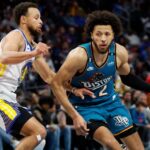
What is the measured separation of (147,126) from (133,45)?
24.8 feet

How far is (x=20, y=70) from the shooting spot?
6531 millimetres

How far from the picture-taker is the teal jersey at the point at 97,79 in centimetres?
640

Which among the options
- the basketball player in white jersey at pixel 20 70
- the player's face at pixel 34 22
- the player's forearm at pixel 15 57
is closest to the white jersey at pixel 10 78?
the basketball player in white jersey at pixel 20 70

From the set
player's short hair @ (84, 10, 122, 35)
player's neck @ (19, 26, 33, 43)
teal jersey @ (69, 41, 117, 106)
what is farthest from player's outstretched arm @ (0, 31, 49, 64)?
player's short hair @ (84, 10, 122, 35)

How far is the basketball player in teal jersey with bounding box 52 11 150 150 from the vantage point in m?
6.24

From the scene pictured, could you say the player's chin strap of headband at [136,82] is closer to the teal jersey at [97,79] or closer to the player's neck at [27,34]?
the teal jersey at [97,79]

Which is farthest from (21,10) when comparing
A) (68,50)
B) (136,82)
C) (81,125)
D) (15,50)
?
(68,50)

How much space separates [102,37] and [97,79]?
0.49 meters

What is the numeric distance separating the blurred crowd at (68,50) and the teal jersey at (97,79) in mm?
1658

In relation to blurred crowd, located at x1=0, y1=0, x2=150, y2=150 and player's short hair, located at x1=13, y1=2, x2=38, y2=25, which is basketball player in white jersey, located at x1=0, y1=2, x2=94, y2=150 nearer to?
player's short hair, located at x1=13, y1=2, x2=38, y2=25

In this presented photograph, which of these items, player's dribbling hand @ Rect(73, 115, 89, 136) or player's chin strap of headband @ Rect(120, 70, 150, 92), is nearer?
player's dribbling hand @ Rect(73, 115, 89, 136)

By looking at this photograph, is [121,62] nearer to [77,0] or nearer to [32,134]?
[32,134]

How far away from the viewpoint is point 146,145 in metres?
12.0

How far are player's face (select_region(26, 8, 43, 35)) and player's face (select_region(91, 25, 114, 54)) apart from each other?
70cm
